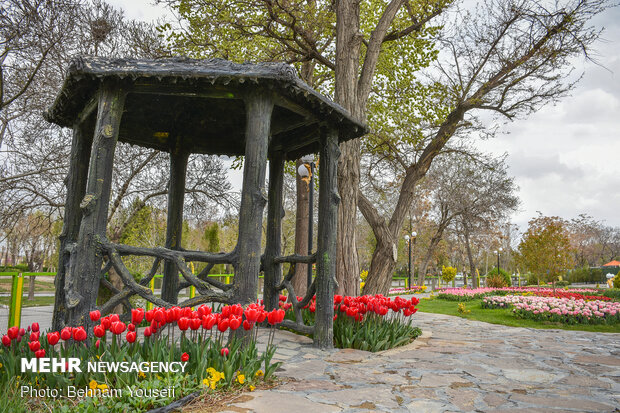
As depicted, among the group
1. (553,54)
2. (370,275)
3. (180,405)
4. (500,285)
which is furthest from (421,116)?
(500,285)

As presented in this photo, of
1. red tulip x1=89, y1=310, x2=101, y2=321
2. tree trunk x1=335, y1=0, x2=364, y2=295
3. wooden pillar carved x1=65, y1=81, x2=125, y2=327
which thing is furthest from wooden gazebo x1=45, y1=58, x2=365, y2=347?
tree trunk x1=335, y1=0, x2=364, y2=295

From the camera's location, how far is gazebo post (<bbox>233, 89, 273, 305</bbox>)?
386cm

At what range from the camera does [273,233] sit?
20.4 ft

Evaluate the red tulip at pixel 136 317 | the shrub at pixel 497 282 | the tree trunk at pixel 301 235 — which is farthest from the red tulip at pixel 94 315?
the shrub at pixel 497 282

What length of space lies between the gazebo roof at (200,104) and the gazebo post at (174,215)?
25 cm

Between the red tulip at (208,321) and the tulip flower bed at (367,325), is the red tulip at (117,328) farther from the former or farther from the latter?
the tulip flower bed at (367,325)

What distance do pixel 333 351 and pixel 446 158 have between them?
65.7ft

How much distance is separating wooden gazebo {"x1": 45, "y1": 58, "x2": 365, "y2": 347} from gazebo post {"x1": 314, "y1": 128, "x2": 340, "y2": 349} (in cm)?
1

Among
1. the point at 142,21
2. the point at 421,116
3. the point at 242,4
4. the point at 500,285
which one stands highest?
the point at 142,21

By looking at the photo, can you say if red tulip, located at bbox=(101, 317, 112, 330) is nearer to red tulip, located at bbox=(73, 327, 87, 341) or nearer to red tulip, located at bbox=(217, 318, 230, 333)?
red tulip, located at bbox=(73, 327, 87, 341)

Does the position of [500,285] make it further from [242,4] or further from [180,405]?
[180,405]

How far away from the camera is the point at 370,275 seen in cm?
908

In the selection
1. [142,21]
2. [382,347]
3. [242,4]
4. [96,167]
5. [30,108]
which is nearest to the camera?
[96,167]

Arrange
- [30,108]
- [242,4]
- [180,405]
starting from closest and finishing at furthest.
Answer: [180,405], [242,4], [30,108]
